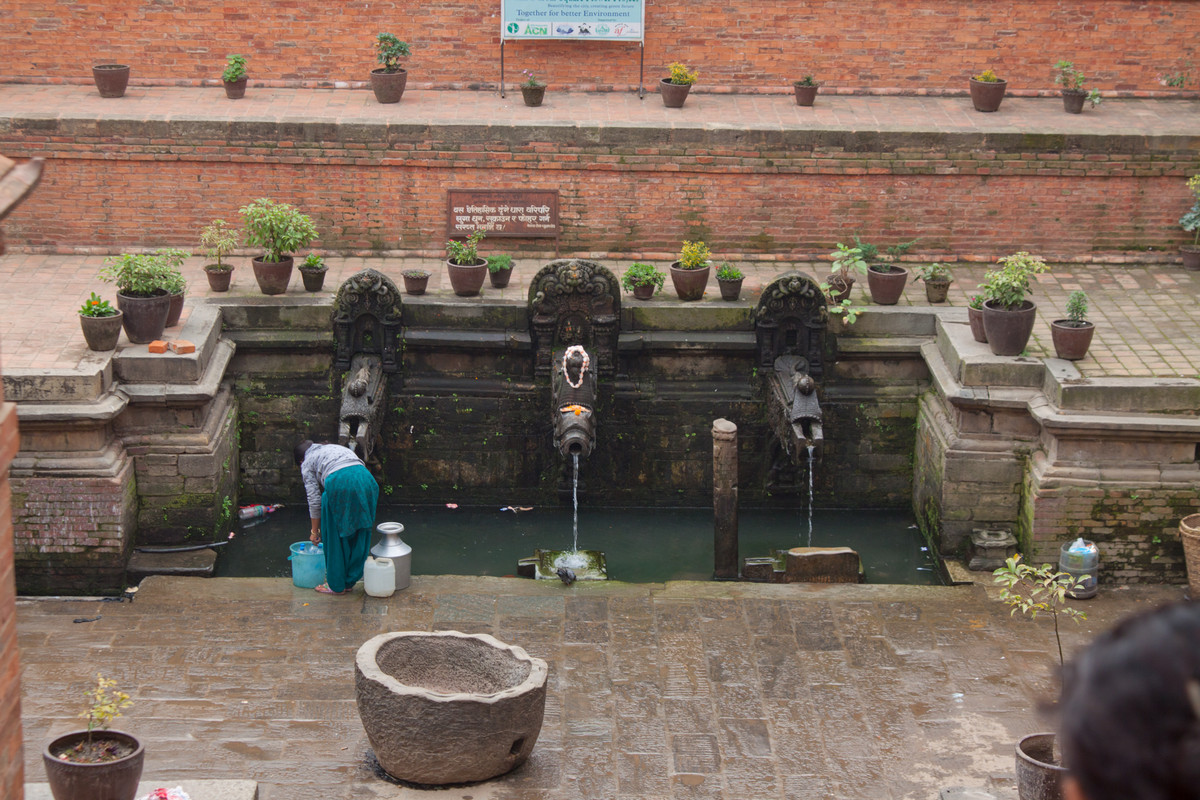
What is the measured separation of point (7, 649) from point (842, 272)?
33.1 feet

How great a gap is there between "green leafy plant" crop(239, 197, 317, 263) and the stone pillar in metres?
4.69

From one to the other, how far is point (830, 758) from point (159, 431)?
6.58m

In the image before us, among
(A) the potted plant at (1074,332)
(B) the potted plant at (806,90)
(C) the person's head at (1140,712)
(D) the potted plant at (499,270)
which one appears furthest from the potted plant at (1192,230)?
(C) the person's head at (1140,712)

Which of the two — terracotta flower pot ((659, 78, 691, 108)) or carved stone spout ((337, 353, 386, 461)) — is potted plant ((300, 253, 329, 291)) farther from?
terracotta flower pot ((659, 78, 691, 108))

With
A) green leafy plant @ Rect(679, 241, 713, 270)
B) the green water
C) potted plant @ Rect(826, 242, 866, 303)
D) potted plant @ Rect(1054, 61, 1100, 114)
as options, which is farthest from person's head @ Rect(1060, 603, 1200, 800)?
potted plant @ Rect(1054, 61, 1100, 114)

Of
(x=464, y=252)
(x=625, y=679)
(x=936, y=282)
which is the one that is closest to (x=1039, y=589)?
(x=625, y=679)

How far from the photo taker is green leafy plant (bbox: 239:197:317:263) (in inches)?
510

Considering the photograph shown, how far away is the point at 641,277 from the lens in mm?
13062

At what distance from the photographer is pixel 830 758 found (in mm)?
8477

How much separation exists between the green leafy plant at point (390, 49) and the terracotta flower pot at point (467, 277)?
3.35 m

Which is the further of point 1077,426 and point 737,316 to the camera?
point 737,316

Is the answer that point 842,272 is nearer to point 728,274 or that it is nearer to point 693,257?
point 728,274

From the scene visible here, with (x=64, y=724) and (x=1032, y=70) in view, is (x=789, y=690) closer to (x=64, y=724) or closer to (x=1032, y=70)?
(x=64, y=724)

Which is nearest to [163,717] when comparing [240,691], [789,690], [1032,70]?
[240,691]
